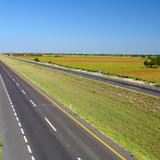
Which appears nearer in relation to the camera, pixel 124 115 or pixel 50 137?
pixel 50 137

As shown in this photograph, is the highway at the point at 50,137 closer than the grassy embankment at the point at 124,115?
Yes

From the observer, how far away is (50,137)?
24.9 metres

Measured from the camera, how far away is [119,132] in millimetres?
29906

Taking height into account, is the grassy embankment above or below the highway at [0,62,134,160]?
below

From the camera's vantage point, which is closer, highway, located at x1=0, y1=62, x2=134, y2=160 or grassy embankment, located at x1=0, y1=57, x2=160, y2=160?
highway, located at x1=0, y1=62, x2=134, y2=160

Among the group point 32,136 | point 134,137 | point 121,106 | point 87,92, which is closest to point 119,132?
point 134,137

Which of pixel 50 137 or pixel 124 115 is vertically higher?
pixel 50 137

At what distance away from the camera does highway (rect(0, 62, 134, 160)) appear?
20.5m

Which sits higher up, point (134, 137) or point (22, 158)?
point (22, 158)

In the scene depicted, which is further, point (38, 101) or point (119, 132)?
point (38, 101)

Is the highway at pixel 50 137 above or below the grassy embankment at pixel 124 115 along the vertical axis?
above

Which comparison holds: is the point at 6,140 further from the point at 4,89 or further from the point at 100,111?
the point at 4,89

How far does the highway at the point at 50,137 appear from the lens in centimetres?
2047

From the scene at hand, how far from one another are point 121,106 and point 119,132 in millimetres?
14144
